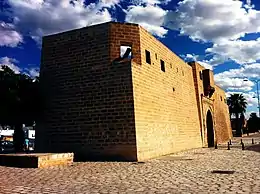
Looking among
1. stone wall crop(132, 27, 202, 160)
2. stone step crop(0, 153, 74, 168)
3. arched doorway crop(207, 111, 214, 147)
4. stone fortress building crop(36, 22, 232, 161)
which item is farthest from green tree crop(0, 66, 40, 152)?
arched doorway crop(207, 111, 214, 147)

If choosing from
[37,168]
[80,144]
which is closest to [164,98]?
[80,144]

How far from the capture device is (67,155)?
443 inches

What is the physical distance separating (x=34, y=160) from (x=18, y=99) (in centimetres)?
539

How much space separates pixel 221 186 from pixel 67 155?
694 cm

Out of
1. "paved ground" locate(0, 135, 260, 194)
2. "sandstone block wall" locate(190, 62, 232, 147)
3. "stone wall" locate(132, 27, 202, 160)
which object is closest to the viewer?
"paved ground" locate(0, 135, 260, 194)

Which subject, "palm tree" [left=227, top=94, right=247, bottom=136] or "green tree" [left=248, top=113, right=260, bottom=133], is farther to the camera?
"green tree" [left=248, top=113, right=260, bottom=133]

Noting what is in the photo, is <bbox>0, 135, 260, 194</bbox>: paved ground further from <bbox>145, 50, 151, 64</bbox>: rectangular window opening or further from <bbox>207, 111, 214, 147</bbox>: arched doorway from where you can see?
<bbox>207, 111, 214, 147</bbox>: arched doorway

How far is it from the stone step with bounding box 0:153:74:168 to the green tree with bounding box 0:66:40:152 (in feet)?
13.3

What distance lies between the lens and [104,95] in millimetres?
12977

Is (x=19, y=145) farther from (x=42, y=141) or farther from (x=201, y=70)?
(x=201, y=70)

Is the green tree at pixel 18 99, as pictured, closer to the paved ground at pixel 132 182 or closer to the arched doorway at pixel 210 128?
the paved ground at pixel 132 182

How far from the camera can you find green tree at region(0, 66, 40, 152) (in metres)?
14.3

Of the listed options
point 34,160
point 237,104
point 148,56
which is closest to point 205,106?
point 148,56

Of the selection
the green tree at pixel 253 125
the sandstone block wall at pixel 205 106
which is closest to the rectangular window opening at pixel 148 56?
the sandstone block wall at pixel 205 106
